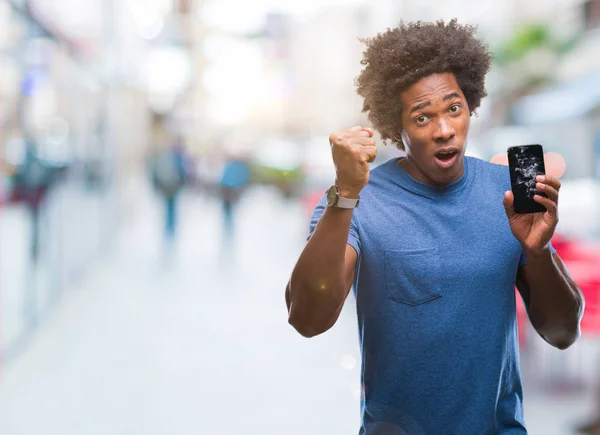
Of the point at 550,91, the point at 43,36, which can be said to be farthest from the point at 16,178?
the point at 550,91

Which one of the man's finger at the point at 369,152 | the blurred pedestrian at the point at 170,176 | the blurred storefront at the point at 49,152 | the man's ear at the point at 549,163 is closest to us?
the man's finger at the point at 369,152

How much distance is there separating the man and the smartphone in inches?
0.7

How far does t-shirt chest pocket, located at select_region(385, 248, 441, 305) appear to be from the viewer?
1799 millimetres

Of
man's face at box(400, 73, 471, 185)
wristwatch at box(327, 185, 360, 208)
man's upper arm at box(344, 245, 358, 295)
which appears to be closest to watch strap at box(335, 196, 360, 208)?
wristwatch at box(327, 185, 360, 208)

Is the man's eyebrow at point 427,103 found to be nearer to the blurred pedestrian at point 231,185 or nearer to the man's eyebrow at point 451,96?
the man's eyebrow at point 451,96

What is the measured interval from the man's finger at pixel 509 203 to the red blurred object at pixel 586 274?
3327mm

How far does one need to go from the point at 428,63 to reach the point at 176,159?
10.9 m

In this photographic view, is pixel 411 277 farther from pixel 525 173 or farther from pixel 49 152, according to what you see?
pixel 49 152

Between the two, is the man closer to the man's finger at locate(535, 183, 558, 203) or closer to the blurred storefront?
the man's finger at locate(535, 183, 558, 203)

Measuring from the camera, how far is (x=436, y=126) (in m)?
1.83

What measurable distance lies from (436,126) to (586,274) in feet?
12.7

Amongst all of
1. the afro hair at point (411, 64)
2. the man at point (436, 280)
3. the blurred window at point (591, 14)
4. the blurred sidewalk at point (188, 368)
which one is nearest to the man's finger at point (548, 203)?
the man at point (436, 280)

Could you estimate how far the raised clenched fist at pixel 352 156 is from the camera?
64.6 inches

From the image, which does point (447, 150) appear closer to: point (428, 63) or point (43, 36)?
point (428, 63)
